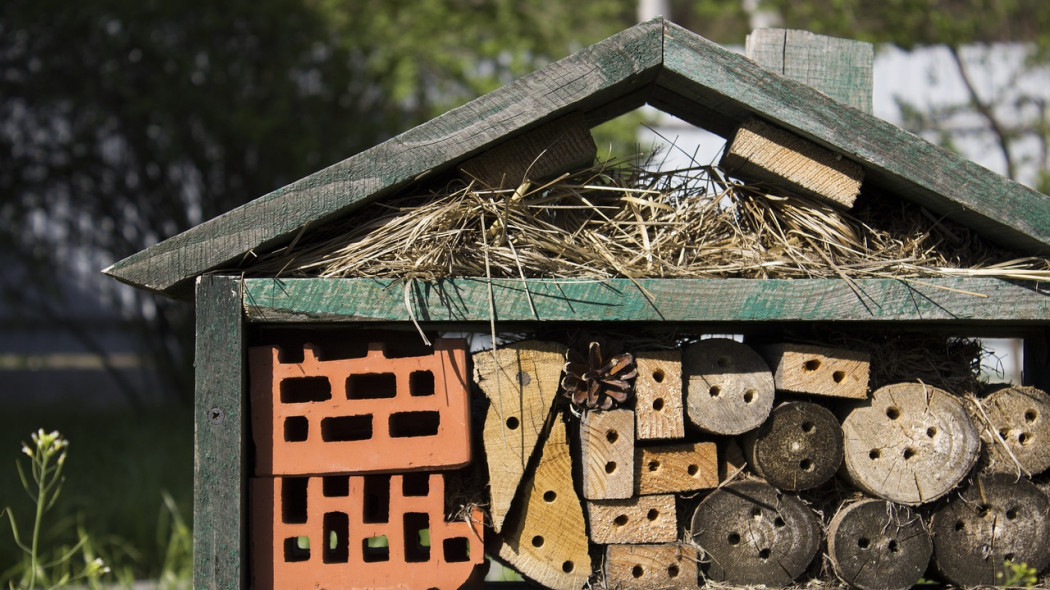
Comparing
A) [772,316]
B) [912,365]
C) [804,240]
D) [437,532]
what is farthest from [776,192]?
[437,532]

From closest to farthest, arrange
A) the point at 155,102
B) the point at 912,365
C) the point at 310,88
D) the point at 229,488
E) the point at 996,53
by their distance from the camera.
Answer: the point at 229,488 → the point at 912,365 → the point at 155,102 → the point at 310,88 → the point at 996,53

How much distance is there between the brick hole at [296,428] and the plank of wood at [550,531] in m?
0.58

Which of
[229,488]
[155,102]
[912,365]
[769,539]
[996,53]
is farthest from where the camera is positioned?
[996,53]

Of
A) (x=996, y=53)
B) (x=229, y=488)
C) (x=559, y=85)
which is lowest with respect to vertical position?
(x=229, y=488)

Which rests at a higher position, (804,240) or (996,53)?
(996,53)

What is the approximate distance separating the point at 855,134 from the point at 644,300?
2.11 feet

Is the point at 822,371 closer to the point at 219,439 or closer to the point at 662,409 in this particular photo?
the point at 662,409

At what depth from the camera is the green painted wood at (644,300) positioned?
2117 millimetres

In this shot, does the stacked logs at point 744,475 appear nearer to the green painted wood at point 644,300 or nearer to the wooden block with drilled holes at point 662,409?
the wooden block with drilled holes at point 662,409

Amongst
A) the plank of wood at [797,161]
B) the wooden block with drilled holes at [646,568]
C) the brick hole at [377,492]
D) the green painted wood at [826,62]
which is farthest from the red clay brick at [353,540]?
the green painted wood at [826,62]

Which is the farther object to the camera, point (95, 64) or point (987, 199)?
point (95, 64)

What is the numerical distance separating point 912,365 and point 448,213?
1.33 m

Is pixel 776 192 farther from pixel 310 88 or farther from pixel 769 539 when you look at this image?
pixel 310 88

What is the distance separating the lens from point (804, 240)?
2324 mm
